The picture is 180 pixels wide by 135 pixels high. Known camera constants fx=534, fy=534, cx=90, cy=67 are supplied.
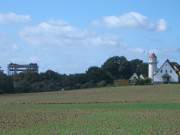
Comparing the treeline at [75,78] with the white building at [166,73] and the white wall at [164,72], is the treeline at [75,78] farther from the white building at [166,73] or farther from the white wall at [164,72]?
the white wall at [164,72]

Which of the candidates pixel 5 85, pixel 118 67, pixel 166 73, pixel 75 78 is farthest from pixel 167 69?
pixel 5 85

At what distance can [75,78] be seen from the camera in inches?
5241

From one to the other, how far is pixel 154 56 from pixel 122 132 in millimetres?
136259

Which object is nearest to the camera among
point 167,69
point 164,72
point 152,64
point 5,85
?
point 5,85

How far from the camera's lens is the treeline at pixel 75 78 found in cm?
10744

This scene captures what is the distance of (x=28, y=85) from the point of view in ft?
366

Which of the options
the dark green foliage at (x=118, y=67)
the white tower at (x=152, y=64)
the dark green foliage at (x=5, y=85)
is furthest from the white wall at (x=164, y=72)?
the dark green foliage at (x=5, y=85)

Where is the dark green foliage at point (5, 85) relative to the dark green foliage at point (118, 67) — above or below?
below

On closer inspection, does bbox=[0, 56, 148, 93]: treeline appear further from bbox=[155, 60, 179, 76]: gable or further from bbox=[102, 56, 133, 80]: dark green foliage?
bbox=[155, 60, 179, 76]: gable

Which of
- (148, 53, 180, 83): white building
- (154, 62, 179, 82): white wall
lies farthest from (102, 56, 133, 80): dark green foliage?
(154, 62, 179, 82): white wall

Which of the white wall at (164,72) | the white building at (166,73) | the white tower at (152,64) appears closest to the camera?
the white building at (166,73)

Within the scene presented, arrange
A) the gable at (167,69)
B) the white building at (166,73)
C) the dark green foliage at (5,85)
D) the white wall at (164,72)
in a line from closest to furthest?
1. the dark green foliage at (5,85)
2. the white building at (166,73)
3. the white wall at (164,72)
4. the gable at (167,69)

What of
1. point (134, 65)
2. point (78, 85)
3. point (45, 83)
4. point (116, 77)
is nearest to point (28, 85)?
point (45, 83)

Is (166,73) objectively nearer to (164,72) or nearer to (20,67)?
(164,72)
